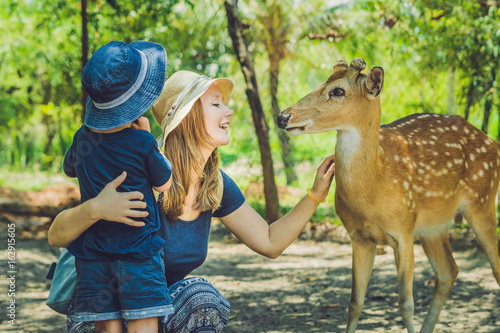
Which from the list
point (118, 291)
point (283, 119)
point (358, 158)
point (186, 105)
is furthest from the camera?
point (358, 158)

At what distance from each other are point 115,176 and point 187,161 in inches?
21.7

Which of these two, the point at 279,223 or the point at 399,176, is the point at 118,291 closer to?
the point at 279,223

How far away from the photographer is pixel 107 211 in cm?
248

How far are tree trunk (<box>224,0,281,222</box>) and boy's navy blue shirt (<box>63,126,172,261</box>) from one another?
15.5 feet

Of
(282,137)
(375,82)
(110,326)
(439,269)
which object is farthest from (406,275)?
(282,137)

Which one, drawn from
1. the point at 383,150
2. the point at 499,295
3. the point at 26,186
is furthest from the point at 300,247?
the point at 26,186

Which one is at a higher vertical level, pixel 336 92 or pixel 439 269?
pixel 336 92

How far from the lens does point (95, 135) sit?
8.59 feet

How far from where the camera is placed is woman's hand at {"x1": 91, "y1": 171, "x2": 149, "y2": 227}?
2.46 m

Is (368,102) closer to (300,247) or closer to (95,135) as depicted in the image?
(95,135)

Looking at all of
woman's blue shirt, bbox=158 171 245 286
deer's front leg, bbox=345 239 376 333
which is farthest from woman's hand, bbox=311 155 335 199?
deer's front leg, bbox=345 239 376 333

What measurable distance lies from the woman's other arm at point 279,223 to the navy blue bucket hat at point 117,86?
1.00 meters

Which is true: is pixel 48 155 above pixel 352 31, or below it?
below

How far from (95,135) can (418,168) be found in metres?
2.41
